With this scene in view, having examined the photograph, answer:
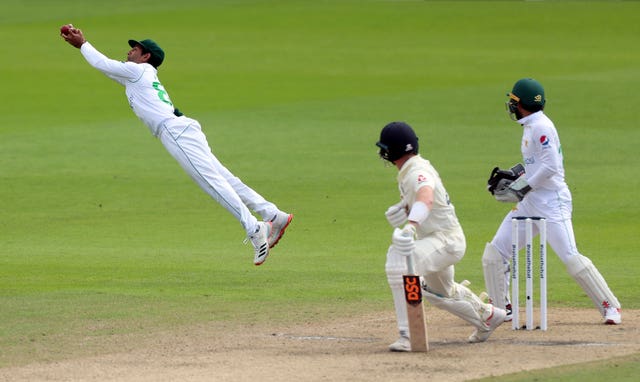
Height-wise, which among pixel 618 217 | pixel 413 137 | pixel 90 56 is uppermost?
pixel 90 56

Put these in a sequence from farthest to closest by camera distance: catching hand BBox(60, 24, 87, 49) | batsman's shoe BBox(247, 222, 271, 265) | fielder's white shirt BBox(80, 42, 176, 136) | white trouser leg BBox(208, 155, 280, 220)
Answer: white trouser leg BBox(208, 155, 280, 220) → fielder's white shirt BBox(80, 42, 176, 136) → batsman's shoe BBox(247, 222, 271, 265) → catching hand BBox(60, 24, 87, 49)

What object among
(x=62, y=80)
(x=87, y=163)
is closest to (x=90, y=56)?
(x=87, y=163)

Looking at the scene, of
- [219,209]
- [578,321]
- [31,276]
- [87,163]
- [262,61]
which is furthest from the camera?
[262,61]

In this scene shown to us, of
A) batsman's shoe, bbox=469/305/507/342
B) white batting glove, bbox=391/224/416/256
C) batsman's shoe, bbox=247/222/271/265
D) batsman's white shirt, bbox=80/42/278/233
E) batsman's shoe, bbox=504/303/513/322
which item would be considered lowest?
batsman's shoe, bbox=504/303/513/322

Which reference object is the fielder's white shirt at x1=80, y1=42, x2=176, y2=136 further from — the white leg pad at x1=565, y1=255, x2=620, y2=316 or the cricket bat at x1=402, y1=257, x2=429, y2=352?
the white leg pad at x1=565, y1=255, x2=620, y2=316

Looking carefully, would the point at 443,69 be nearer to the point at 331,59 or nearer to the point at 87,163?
the point at 331,59

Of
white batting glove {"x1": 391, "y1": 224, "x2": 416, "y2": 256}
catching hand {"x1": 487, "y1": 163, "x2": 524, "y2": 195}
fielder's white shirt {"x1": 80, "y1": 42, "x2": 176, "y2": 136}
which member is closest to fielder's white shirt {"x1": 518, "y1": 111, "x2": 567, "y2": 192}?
catching hand {"x1": 487, "y1": 163, "x2": 524, "y2": 195}

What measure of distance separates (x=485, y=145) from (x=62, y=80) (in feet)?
51.4

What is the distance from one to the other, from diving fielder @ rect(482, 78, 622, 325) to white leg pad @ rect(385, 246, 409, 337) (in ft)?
4.71

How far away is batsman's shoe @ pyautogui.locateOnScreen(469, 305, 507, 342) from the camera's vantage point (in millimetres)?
10078

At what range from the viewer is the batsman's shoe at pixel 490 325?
33.1ft

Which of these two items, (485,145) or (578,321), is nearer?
(578,321)

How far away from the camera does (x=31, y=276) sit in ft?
46.0

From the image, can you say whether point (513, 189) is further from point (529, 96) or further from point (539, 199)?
point (529, 96)
